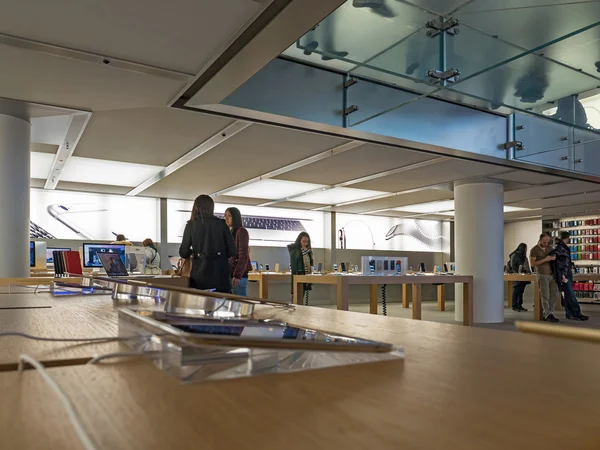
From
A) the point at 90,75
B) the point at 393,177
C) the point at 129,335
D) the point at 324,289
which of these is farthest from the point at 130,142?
the point at 324,289

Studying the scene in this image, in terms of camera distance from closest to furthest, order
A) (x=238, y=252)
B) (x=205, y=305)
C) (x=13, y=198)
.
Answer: (x=205, y=305) < (x=238, y=252) < (x=13, y=198)

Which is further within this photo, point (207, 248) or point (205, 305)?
point (207, 248)

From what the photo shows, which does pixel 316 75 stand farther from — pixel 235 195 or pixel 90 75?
pixel 235 195

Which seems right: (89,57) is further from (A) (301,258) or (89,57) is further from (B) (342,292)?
(A) (301,258)

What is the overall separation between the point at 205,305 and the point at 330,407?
0.76 meters

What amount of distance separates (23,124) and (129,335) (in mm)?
4787

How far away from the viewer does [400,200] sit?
10.1m

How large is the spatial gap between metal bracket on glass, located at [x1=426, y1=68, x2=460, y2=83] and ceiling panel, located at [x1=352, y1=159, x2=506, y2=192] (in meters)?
2.98

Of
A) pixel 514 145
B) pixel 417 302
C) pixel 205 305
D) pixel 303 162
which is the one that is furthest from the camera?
pixel 417 302

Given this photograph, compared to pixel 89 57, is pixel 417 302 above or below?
below

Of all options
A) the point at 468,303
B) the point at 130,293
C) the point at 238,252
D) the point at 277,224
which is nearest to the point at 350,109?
the point at 238,252

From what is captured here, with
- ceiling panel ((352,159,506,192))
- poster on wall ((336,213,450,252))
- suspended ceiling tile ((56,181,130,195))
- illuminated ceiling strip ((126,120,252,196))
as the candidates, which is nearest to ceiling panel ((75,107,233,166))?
illuminated ceiling strip ((126,120,252,196))

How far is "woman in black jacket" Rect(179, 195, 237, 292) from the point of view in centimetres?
357

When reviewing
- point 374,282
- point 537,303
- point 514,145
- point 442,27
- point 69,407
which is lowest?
point 537,303
